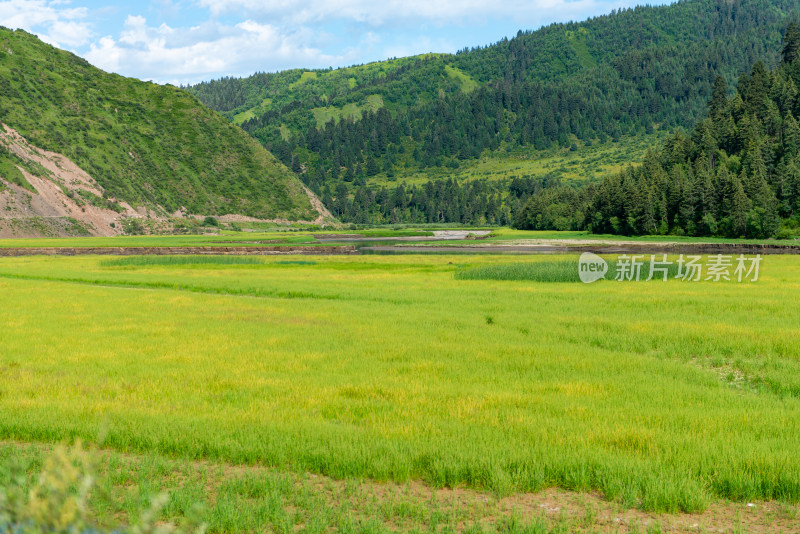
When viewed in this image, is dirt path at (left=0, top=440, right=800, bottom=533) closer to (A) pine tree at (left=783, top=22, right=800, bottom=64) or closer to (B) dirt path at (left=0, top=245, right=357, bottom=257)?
(B) dirt path at (left=0, top=245, right=357, bottom=257)

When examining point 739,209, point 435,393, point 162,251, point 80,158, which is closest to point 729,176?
point 739,209

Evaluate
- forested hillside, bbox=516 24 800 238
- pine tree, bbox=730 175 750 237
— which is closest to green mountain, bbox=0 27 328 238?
forested hillside, bbox=516 24 800 238

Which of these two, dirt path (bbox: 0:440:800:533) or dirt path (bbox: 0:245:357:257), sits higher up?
dirt path (bbox: 0:245:357:257)

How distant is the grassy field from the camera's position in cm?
1077

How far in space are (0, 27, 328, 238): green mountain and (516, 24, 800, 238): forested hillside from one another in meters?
116

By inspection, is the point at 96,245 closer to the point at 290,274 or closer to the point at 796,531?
the point at 290,274

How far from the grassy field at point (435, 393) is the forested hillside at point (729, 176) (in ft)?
299

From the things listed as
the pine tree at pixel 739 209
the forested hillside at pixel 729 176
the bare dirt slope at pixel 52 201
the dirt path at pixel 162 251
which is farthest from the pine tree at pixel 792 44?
the bare dirt slope at pixel 52 201

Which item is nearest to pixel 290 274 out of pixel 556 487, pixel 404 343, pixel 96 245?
pixel 404 343

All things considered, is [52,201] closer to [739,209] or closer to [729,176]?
[739,209]

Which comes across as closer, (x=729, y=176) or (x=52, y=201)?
(x=729, y=176)

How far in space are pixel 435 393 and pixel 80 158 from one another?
162 meters

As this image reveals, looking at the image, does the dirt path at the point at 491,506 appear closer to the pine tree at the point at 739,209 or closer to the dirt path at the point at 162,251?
the dirt path at the point at 162,251

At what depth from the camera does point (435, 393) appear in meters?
16.0
